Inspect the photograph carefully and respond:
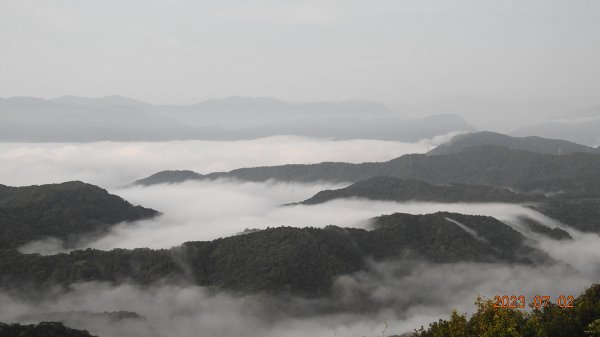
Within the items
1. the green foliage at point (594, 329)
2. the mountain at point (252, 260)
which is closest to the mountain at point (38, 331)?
the mountain at point (252, 260)

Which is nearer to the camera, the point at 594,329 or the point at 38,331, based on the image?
the point at 594,329

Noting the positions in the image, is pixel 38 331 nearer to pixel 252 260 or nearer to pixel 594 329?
pixel 252 260

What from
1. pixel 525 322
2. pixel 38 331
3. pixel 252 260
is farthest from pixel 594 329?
pixel 252 260

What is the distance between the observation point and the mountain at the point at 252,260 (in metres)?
156

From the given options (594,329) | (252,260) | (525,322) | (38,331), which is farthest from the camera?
(252,260)

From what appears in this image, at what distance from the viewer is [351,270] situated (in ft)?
574

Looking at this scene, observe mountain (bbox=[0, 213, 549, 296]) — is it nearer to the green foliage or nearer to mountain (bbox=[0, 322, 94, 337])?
mountain (bbox=[0, 322, 94, 337])

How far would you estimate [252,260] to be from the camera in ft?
552

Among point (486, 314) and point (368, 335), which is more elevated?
point (486, 314)

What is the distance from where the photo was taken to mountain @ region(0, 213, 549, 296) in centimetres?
15600

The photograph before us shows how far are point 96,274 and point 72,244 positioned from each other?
42.4m

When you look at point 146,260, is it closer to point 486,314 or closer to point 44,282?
point 44,282

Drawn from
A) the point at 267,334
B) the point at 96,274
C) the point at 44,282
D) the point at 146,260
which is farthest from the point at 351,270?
the point at 44,282

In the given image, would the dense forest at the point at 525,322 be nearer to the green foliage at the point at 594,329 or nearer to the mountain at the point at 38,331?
the green foliage at the point at 594,329
